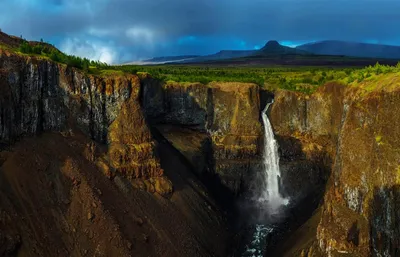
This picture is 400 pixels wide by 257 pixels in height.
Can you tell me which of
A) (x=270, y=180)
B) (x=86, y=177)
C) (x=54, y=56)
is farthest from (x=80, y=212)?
(x=270, y=180)

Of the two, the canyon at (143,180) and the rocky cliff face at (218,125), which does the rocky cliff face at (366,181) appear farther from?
the rocky cliff face at (218,125)

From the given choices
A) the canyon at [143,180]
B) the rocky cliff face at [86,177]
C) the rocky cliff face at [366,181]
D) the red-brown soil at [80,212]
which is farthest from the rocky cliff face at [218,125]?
the rocky cliff face at [366,181]

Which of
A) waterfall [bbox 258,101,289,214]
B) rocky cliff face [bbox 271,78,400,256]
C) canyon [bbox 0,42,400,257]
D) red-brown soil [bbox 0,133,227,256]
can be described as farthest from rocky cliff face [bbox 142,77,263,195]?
rocky cliff face [bbox 271,78,400,256]

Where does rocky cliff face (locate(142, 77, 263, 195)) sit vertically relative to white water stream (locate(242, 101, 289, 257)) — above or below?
above

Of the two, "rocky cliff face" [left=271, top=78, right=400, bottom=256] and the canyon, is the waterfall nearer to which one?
the canyon

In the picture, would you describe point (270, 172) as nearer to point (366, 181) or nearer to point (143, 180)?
point (143, 180)

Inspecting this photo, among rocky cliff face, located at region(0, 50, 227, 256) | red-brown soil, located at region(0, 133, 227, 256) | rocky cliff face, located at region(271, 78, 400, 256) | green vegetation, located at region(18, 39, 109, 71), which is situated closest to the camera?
rocky cliff face, located at region(271, 78, 400, 256)
